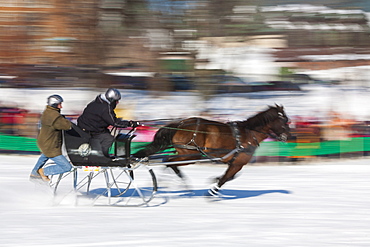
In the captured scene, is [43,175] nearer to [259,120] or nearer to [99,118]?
[99,118]

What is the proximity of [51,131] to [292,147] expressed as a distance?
745cm

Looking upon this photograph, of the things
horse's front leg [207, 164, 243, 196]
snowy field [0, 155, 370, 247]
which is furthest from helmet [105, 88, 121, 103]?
horse's front leg [207, 164, 243, 196]

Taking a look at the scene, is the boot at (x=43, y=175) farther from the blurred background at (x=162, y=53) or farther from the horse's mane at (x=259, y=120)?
the blurred background at (x=162, y=53)

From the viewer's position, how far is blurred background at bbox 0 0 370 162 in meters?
18.7

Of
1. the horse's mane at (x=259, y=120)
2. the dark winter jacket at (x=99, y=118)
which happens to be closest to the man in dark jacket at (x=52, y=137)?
the dark winter jacket at (x=99, y=118)

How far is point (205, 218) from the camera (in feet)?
21.1

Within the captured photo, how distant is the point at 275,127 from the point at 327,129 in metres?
5.87

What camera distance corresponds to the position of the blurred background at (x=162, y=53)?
18.7 metres

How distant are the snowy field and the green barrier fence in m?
2.82

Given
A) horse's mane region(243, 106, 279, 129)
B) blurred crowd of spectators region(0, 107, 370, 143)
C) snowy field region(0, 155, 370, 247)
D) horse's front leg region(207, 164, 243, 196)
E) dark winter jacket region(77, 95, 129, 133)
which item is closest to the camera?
snowy field region(0, 155, 370, 247)

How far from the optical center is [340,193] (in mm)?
8914

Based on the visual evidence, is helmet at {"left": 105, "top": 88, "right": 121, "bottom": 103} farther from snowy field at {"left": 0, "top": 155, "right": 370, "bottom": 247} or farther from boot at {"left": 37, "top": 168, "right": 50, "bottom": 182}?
snowy field at {"left": 0, "top": 155, "right": 370, "bottom": 247}

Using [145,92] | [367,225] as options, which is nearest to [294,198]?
[367,225]

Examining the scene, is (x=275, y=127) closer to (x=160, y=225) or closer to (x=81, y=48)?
(x=160, y=225)
